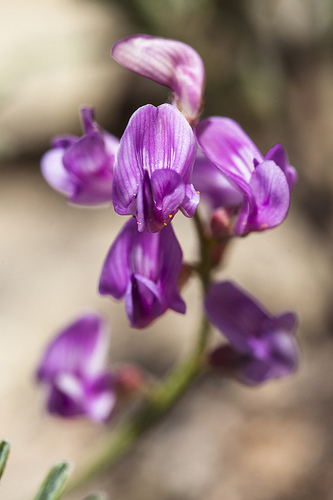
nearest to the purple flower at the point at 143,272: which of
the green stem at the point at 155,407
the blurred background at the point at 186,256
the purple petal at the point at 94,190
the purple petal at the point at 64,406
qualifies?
the purple petal at the point at 94,190

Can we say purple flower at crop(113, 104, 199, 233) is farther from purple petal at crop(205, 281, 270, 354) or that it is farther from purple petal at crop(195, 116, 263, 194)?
purple petal at crop(205, 281, 270, 354)

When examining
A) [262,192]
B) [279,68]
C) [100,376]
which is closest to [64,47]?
[279,68]

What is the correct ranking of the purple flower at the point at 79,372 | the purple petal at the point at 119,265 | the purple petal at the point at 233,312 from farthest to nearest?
the purple flower at the point at 79,372 < the purple petal at the point at 233,312 < the purple petal at the point at 119,265

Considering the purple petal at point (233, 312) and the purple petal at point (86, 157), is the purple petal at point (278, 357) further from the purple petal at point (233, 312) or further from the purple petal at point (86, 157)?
the purple petal at point (86, 157)

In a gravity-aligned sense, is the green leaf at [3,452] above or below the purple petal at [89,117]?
below

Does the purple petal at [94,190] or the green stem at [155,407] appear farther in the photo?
the green stem at [155,407]

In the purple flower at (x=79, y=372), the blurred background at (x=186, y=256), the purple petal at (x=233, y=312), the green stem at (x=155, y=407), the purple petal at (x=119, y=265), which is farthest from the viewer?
the blurred background at (x=186, y=256)

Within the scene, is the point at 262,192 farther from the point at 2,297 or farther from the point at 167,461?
the point at 2,297

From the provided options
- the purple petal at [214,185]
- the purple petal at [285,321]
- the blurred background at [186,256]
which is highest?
the purple petal at [214,185]
